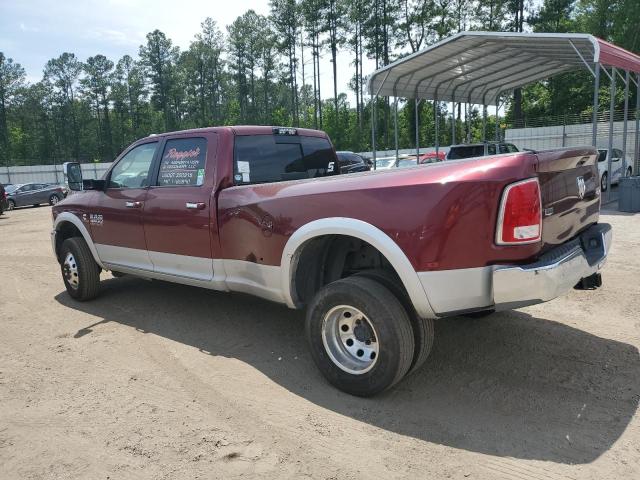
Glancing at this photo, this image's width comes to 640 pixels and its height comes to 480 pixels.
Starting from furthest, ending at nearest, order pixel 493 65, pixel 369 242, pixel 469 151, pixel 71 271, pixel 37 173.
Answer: pixel 37 173 → pixel 493 65 → pixel 469 151 → pixel 71 271 → pixel 369 242

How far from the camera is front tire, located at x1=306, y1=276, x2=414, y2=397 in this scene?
3119 mm

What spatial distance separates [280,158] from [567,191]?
2589mm

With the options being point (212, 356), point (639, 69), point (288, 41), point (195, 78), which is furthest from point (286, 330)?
point (195, 78)

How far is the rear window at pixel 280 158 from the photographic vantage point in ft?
14.7

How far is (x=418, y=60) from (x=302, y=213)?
13003 millimetres

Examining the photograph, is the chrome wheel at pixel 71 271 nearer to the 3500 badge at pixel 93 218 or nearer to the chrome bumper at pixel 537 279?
the 3500 badge at pixel 93 218

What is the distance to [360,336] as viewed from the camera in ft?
11.1

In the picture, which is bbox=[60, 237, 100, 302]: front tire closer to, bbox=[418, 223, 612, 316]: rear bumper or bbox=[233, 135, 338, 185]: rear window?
bbox=[233, 135, 338, 185]: rear window

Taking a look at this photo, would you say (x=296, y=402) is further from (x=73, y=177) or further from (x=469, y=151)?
(x=469, y=151)

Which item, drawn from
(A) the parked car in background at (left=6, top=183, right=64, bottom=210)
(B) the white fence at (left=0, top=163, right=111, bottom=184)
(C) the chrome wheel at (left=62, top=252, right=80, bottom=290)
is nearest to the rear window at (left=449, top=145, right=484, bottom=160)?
(C) the chrome wheel at (left=62, top=252, right=80, bottom=290)

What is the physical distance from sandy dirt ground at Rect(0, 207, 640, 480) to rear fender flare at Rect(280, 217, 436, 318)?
0.77m

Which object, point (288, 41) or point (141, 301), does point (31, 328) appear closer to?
→ point (141, 301)

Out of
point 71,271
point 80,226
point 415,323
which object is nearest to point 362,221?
point 415,323

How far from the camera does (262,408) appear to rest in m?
3.30
